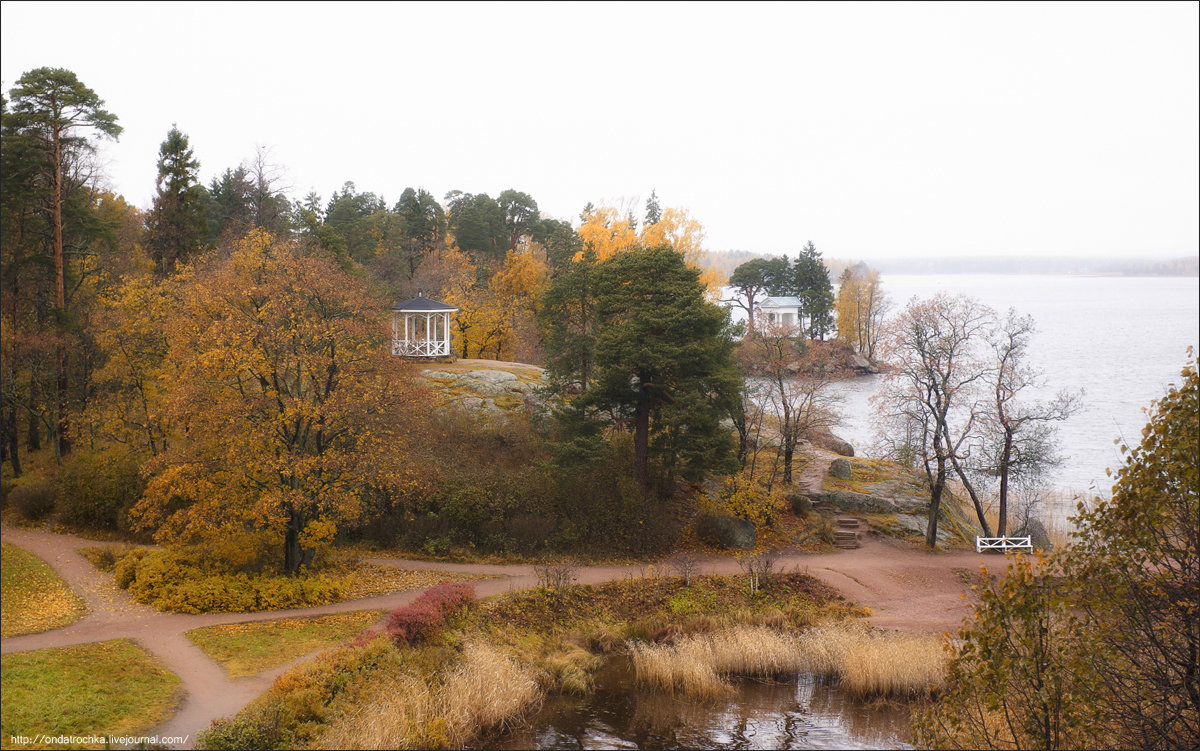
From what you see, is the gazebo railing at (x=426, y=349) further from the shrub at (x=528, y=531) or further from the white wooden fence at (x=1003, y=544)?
the white wooden fence at (x=1003, y=544)

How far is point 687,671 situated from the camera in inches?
643

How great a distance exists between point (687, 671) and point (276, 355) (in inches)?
471

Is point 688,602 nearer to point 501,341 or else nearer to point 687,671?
point 687,671

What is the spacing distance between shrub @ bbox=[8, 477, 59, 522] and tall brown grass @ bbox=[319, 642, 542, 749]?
43.9 feet

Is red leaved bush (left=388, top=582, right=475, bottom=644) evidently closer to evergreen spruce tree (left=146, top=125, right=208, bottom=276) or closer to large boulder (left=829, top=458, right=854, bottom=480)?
large boulder (left=829, top=458, right=854, bottom=480)

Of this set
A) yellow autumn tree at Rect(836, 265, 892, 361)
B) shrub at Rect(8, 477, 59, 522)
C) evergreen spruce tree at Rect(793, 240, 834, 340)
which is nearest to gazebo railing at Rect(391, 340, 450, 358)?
shrub at Rect(8, 477, 59, 522)

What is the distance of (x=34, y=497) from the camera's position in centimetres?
2077

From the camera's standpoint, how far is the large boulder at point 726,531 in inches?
992

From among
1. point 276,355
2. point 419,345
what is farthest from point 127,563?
point 419,345

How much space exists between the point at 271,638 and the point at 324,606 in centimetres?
246

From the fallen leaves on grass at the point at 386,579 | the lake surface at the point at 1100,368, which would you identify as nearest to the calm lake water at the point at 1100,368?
the lake surface at the point at 1100,368

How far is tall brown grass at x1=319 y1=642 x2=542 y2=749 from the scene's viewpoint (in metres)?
12.2

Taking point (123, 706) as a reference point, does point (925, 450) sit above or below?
above

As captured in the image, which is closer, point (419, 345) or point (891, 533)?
point (891, 533)
